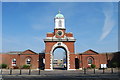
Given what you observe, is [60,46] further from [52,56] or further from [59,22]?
[59,22]

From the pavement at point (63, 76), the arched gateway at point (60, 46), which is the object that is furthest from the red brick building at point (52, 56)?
the pavement at point (63, 76)

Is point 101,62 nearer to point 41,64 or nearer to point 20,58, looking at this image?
point 41,64

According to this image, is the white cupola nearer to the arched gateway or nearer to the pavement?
the arched gateway

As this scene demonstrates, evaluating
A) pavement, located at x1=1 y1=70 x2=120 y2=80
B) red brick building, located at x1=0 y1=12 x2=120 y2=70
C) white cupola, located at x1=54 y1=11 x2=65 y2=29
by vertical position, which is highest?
white cupola, located at x1=54 y1=11 x2=65 y2=29

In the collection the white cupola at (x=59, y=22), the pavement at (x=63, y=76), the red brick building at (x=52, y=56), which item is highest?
the white cupola at (x=59, y=22)

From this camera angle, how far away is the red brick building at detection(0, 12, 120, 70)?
38406mm

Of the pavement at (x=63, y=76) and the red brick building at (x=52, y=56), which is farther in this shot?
the red brick building at (x=52, y=56)

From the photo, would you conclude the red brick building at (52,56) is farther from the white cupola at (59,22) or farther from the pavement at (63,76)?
the pavement at (63,76)

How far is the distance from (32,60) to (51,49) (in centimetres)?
752

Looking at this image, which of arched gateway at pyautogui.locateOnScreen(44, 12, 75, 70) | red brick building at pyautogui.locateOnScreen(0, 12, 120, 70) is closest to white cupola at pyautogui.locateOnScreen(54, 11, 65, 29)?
red brick building at pyautogui.locateOnScreen(0, 12, 120, 70)

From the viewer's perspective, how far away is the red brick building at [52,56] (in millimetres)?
38406

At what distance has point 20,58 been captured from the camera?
4247 cm

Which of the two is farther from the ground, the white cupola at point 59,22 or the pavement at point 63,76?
the white cupola at point 59,22

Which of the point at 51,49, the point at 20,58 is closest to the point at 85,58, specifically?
the point at 51,49
